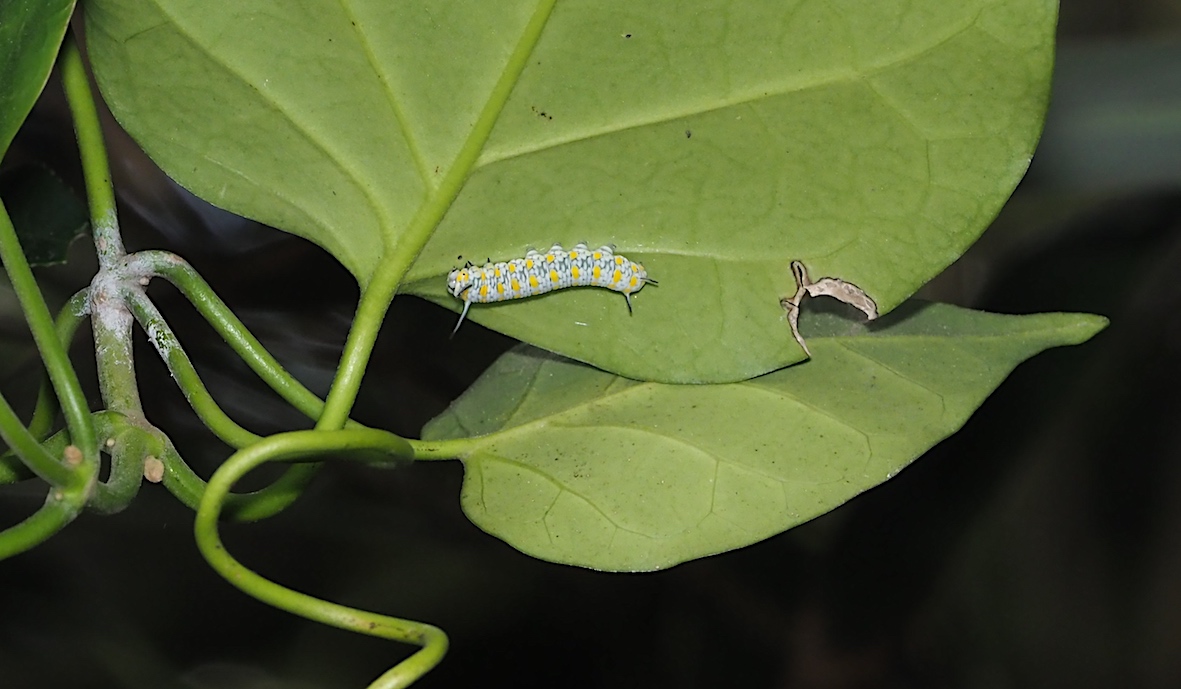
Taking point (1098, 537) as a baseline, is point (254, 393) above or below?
above

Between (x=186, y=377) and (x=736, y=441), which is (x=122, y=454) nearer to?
(x=186, y=377)

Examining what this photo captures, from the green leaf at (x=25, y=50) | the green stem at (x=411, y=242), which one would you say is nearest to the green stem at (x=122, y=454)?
the green stem at (x=411, y=242)

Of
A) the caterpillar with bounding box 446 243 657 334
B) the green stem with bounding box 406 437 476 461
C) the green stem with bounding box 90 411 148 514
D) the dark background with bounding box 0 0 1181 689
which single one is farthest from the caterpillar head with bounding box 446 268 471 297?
the dark background with bounding box 0 0 1181 689

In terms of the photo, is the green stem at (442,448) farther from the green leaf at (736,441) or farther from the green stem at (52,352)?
the green stem at (52,352)

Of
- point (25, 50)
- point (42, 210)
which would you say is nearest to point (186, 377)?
point (25, 50)

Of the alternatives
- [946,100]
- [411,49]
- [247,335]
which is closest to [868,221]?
[946,100]

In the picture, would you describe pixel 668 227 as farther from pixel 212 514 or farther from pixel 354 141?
pixel 212 514
